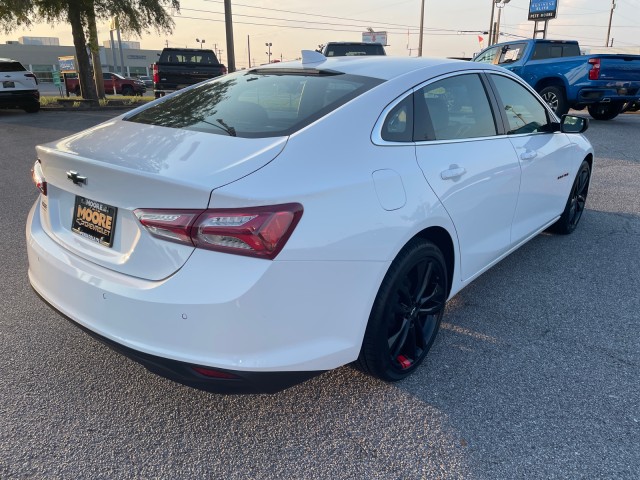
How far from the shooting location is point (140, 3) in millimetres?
17328

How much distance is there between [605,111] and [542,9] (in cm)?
3616

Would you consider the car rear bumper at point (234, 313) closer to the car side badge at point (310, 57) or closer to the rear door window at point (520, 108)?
the car side badge at point (310, 57)

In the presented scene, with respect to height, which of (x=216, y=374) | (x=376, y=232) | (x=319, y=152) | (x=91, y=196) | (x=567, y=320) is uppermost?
(x=319, y=152)

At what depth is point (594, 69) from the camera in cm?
1154

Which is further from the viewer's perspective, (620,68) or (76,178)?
(620,68)

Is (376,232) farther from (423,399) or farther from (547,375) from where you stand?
(547,375)

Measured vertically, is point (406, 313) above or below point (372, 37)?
below

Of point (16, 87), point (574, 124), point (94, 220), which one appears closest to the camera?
point (94, 220)

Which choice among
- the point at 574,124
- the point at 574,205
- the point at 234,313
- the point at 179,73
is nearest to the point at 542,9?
the point at 179,73

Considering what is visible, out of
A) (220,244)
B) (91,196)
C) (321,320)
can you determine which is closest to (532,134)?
(321,320)

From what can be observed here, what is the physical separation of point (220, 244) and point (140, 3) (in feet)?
60.0

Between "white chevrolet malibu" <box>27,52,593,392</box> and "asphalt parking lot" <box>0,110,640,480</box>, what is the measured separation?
0.30 m

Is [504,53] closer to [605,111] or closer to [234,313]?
[605,111]

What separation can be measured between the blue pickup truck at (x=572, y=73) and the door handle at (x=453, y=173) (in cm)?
1062
